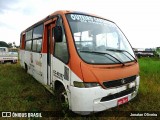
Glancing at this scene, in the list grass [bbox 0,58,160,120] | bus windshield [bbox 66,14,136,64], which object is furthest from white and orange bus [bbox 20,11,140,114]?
grass [bbox 0,58,160,120]

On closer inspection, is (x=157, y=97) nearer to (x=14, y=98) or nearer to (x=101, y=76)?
(x=101, y=76)

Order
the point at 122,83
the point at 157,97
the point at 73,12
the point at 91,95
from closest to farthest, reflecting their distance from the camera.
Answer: the point at 91,95
the point at 122,83
the point at 73,12
the point at 157,97

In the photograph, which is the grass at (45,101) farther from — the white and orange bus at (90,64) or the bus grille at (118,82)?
the bus grille at (118,82)

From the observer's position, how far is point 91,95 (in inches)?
182

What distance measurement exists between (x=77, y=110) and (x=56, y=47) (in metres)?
1.96

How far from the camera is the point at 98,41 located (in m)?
5.66

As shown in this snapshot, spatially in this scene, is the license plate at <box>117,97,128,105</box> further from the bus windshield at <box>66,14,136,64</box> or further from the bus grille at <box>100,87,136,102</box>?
the bus windshield at <box>66,14,136,64</box>

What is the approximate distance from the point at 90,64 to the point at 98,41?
1.05m

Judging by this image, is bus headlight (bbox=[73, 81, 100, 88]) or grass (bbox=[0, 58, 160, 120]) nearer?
bus headlight (bbox=[73, 81, 100, 88])

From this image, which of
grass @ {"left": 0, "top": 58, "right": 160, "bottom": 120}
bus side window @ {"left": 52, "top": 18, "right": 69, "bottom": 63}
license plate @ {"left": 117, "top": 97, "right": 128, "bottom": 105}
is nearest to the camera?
license plate @ {"left": 117, "top": 97, "right": 128, "bottom": 105}

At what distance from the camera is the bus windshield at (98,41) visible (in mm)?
5133

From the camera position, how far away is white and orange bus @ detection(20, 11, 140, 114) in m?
4.70

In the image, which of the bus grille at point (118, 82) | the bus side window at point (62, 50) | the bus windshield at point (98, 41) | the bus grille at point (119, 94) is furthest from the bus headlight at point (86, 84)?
the bus side window at point (62, 50)

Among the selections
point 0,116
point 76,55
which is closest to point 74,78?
point 76,55
